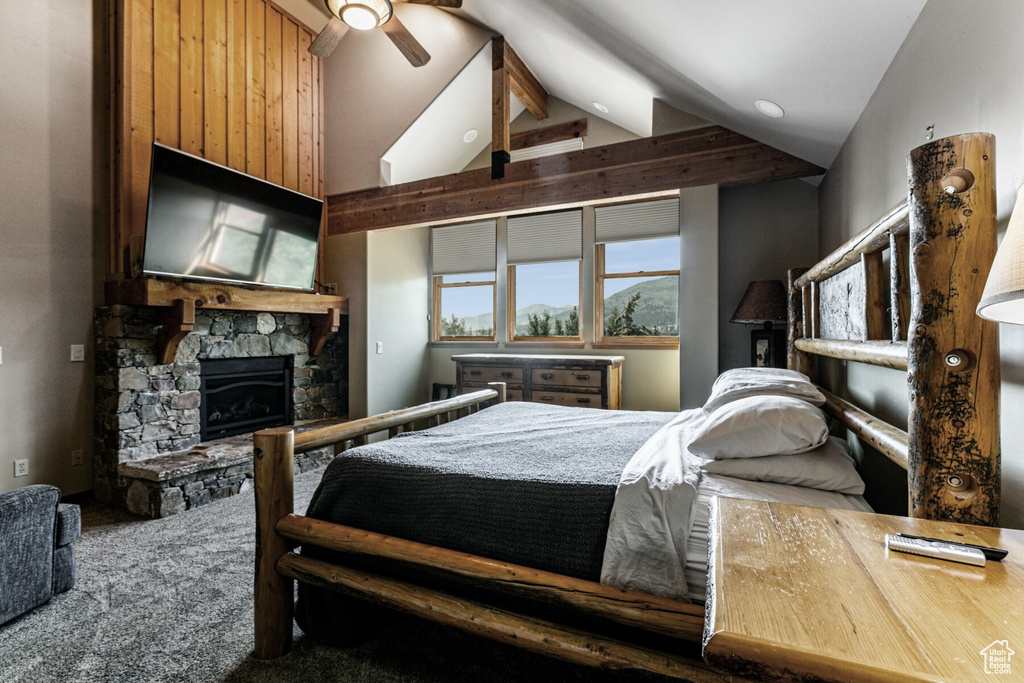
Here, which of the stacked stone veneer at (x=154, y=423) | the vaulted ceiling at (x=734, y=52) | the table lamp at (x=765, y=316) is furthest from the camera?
the table lamp at (x=765, y=316)

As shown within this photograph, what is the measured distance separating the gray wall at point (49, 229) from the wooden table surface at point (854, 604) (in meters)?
4.12

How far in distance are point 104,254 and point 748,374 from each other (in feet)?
14.3

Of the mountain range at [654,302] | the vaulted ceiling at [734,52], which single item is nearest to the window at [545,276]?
the mountain range at [654,302]

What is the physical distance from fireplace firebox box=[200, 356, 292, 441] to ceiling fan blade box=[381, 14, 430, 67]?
280cm

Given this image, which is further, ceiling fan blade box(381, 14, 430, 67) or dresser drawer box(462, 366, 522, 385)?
dresser drawer box(462, 366, 522, 385)

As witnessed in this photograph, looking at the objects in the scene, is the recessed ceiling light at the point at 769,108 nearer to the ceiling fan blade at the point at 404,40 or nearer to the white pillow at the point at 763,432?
the white pillow at the point at 763,432

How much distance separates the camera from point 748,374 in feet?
7.74

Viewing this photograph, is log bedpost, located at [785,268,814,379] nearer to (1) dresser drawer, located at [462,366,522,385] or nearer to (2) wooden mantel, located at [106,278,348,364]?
(1) dresser drawer, located at [462,366,522,385]

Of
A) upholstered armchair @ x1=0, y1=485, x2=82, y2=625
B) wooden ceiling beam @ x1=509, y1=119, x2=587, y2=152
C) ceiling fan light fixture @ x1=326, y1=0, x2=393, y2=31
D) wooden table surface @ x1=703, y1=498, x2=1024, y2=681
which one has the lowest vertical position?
upholstered armchair @ x1=0, y1=485, x2=82, y2=625

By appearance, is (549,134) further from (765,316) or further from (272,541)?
(272,541)

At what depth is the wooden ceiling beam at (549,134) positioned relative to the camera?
491 centimetres

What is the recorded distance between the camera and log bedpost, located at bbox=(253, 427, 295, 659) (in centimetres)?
167

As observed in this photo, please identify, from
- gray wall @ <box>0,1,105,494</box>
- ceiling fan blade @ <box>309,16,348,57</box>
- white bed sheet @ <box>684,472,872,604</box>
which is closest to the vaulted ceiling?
ceiling fan blade @ <box>309,16,348,57</box>

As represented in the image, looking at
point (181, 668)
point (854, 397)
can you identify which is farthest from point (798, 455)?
point (181, 668)
